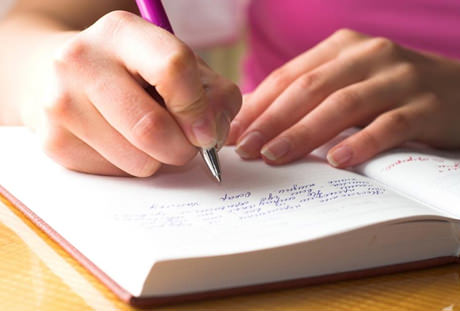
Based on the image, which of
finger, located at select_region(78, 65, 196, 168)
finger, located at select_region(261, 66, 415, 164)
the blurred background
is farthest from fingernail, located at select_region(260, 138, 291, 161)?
the blurred background

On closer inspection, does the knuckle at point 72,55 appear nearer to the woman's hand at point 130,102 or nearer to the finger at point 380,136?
the woman's hand at point 130,102

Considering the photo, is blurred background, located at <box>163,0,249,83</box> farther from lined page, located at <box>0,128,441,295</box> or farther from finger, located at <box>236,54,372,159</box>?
lined page, located at <box>0,128,441,295</box>

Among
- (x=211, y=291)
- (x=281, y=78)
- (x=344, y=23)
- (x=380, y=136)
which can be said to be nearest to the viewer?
(x=211, y=291)

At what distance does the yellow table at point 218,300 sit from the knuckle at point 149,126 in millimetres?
104

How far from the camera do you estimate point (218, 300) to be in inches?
16.5

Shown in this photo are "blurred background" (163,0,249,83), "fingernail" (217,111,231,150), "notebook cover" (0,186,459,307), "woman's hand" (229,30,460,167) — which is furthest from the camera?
"blurred background" (163,0,249,83)

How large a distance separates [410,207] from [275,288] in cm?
13

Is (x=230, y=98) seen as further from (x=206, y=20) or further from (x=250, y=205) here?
(x=206, y=20)

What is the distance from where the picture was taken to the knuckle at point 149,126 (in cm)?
49

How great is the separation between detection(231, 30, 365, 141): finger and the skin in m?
0.15

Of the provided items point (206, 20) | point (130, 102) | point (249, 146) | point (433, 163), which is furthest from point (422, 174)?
point (206, 20)

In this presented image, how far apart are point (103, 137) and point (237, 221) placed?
5.9 inches

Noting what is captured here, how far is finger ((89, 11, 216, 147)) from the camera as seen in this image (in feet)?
1.55

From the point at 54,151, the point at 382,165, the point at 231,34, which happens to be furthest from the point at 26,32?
the point at 231,34
